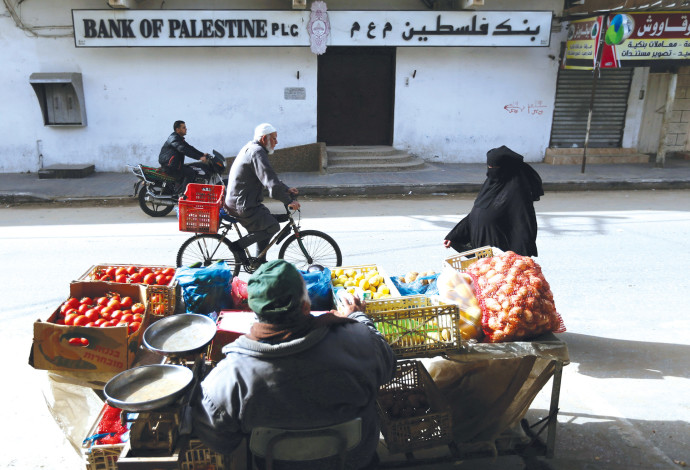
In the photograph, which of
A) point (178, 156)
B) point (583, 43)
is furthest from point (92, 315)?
point (583, 43)

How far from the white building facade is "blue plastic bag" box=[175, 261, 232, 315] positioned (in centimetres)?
1104

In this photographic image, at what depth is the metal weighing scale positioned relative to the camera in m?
2.50

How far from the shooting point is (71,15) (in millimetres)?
13328

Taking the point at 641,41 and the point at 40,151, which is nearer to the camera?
the point at 641,41

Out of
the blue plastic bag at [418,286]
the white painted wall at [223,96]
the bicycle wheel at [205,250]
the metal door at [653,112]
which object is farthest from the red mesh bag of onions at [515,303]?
the metal door at [653,112]

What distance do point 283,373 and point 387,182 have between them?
34.8 ft

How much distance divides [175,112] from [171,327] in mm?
12211

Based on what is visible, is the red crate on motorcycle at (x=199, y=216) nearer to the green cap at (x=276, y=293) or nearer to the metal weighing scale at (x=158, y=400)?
the metal weighing scale at (x=158, y=400)

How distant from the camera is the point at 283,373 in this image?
2.20 metres

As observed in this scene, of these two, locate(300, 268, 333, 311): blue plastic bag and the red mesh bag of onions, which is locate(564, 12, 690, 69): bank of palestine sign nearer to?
the red mesh bag of onions

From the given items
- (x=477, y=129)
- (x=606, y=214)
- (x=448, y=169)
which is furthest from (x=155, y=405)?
(x=477, y=129)

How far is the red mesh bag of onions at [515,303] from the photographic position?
3.35m

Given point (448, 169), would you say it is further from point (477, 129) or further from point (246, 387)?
point (246, 387)

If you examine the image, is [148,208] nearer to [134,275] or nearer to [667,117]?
[134,275]
